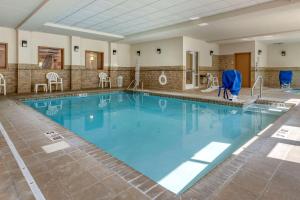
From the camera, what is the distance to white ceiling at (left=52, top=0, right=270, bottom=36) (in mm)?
5453

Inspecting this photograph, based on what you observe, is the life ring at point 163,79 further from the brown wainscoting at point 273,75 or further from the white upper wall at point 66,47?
the brown wainscoting at point 273,75

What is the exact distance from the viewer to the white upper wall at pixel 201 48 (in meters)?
9.69

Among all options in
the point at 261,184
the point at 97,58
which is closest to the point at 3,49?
the point at 97,58

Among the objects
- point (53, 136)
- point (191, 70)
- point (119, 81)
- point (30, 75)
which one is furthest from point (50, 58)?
point (53, 136)

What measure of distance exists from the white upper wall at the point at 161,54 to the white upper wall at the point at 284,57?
252 inches

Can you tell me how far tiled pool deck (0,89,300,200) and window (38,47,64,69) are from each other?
728cm

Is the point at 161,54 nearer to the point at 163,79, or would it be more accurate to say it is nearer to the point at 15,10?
the point at 163,79

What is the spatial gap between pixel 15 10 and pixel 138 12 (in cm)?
340

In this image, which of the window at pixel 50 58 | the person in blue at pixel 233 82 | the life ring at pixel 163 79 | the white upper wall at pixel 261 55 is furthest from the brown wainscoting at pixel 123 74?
the white upper wall at pixel 261 55

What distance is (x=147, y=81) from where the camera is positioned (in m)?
11.4

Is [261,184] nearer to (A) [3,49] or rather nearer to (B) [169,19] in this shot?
(B) [169,19]

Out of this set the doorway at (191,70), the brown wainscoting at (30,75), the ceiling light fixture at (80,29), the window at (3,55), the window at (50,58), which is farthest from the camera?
the doorway at (191,70)

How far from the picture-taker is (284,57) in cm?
1185

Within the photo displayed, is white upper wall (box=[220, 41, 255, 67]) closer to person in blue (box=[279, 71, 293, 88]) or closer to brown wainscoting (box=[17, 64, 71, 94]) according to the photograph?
person in blue (box=[279, 71, 293, 88])
